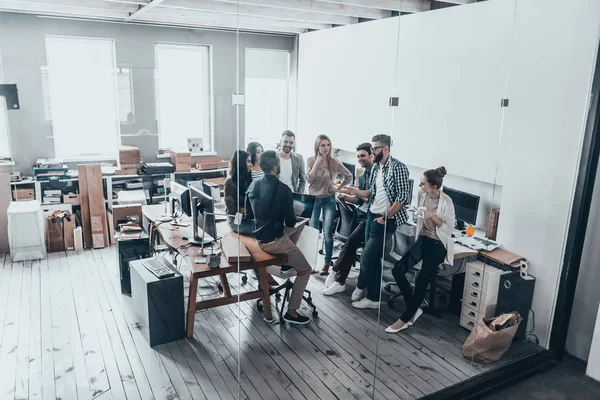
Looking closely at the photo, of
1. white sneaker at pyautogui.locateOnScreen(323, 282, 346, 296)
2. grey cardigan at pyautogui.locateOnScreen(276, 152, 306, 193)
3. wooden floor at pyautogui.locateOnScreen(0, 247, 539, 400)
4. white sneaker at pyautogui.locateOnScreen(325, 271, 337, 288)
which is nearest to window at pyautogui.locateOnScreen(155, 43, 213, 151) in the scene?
grey cardigan at pyautogui.locateOnScreen(276, 152, 306, 193)

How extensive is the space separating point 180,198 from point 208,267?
0.52 meters

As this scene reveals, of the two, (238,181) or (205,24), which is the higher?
(205,24)

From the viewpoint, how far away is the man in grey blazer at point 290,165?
9.18 feet

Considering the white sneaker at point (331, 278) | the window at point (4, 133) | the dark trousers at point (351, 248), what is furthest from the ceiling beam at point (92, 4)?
the white sneaker at point (331, 278)

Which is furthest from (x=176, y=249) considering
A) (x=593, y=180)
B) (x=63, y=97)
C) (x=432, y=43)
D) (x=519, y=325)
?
(x=593, y=180)

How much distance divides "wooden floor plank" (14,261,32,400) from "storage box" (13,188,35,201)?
407 mm

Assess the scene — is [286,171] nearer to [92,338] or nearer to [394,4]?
[394,4]

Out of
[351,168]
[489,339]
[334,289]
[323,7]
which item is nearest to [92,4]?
[323,7]

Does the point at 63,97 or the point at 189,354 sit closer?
the point at 63,97

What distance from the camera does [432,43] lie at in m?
3.24

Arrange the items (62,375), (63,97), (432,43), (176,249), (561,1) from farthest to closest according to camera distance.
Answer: (176,249) < (561,1) < (432,43) < (62,375) < (63,97)

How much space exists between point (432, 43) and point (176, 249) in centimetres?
247

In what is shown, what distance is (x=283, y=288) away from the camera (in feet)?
12.1

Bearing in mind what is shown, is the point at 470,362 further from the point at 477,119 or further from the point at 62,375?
the point at 62,375
